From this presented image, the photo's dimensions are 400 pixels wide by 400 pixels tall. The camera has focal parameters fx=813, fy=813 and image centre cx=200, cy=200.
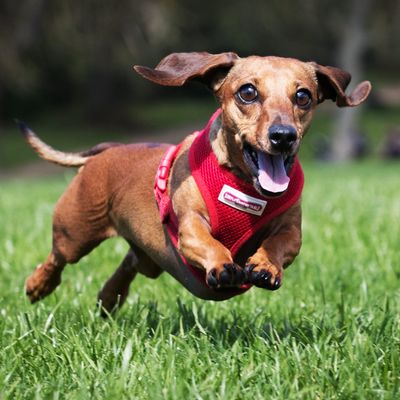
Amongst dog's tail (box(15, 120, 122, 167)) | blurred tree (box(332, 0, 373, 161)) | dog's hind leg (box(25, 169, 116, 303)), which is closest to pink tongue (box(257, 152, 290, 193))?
dog's hind leg (box(25, 169, 116, 303))

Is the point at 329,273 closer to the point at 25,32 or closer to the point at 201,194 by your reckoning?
the point at 201,194

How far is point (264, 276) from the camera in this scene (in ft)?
10.7

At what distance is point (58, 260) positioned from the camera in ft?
15.5

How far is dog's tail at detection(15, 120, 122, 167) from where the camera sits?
15.9 feet

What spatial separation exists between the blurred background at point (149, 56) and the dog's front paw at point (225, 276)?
23636 mm

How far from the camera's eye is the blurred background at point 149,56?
2689 centimetres

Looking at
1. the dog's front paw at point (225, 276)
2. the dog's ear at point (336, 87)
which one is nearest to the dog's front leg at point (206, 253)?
the dog's front paw at point (225, 276)

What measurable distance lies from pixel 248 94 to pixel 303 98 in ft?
0.80

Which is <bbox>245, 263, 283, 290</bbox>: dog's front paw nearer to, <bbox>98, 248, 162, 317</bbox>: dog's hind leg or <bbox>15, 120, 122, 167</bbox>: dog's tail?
<bbox>98, 248, 162, 317</bbox>: dog's hind leg

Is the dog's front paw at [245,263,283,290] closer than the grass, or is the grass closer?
the dog's front paw at [245,263,283,290]

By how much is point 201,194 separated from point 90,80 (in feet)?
121

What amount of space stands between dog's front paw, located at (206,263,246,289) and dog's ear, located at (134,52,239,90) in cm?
87

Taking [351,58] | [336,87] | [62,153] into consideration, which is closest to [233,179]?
[336,87]

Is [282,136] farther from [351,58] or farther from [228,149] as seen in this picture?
[351,58]
